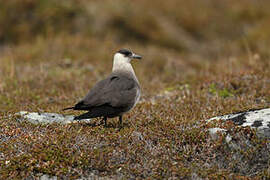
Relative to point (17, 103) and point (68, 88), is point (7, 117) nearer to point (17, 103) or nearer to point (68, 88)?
point (17, 103)

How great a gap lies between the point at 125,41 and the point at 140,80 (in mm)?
5250

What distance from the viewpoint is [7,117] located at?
695 cm

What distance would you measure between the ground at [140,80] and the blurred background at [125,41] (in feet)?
0.16

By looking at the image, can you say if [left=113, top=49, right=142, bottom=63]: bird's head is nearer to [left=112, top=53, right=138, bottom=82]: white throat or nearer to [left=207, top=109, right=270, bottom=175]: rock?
[left=112, top=53, right=138, bottom=82]: white throat

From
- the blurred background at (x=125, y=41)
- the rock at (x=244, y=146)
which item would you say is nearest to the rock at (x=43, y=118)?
the blurred background at (x=125, y=41)

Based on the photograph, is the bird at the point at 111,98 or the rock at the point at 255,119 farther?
the bird at the point at 111,98

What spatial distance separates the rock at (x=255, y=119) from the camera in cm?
572

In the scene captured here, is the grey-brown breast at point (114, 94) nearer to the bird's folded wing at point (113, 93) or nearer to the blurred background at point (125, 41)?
the bird's folded wing at point (113, 93)

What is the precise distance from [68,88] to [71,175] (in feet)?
18.3

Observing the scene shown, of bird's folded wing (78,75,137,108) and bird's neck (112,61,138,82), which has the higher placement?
bird's neck (112,61,138,82)

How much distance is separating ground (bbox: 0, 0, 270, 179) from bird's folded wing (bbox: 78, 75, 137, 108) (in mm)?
435

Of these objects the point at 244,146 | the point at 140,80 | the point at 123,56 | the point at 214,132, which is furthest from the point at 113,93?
the point at 140,80

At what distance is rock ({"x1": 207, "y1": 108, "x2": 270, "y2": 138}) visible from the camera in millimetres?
5719

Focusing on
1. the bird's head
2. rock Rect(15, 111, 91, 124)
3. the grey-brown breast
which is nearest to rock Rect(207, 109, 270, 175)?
the grey-brown breast
